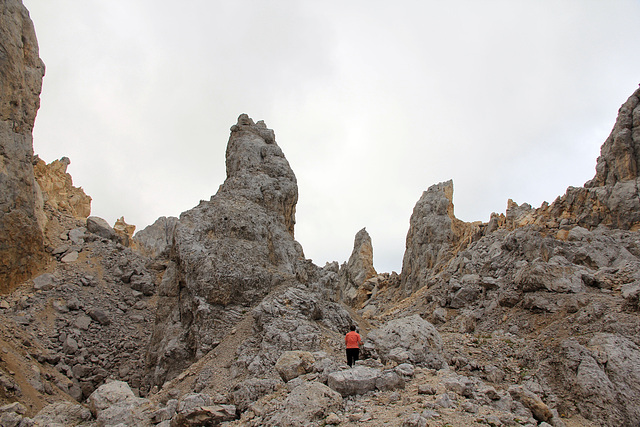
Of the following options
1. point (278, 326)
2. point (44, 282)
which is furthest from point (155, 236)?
point (278, 326)

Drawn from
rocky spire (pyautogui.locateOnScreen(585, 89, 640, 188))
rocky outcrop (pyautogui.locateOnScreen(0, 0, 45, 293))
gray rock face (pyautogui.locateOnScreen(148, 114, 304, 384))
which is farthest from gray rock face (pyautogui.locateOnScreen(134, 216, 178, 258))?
rocky spire (pyautogui.locateOnScreen(585, 89, 640, 188))

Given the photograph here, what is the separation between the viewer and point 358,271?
2606 inches

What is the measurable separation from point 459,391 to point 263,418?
496 cm

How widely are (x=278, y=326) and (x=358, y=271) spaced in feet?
170

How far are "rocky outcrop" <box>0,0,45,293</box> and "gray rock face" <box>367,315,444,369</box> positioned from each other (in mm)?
21506

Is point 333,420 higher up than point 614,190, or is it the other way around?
point 614,190

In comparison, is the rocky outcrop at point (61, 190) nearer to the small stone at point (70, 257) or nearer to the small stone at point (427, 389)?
the small stone at point (70, 257)

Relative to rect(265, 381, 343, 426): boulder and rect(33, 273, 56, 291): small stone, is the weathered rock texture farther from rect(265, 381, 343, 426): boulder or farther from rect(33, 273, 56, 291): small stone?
rect(33, 273, 56, 291): small stone

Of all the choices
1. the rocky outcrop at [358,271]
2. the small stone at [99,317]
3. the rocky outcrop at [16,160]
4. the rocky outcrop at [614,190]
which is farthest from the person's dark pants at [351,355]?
the rocky outcrop at [358,271]

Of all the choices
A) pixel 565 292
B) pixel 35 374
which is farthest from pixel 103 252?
pixel 565 292

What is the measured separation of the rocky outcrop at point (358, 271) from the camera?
62.3 m

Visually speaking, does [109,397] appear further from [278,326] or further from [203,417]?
[278,326]

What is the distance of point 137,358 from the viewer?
22047 mm

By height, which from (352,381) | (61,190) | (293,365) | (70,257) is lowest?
(352,381)
